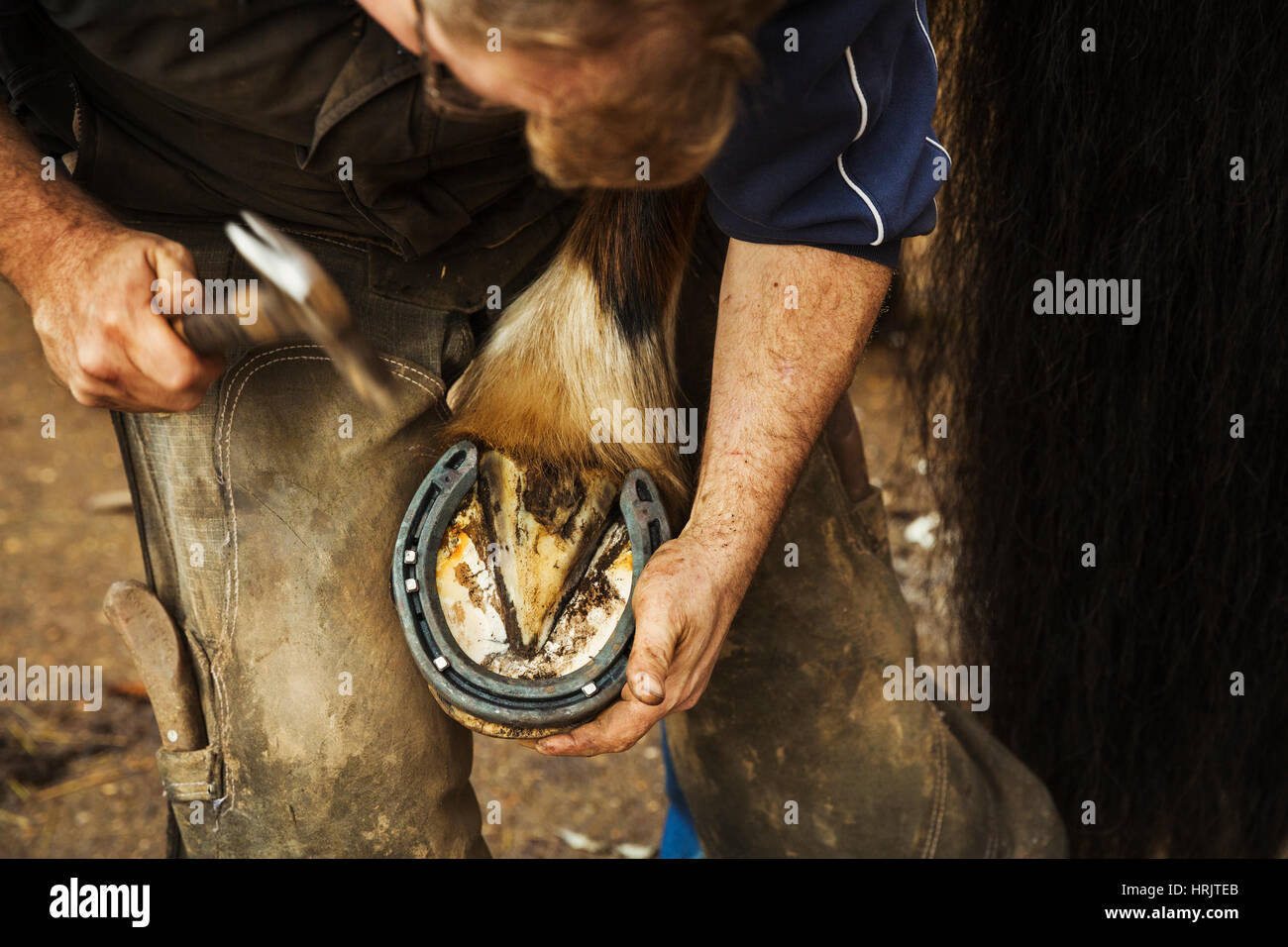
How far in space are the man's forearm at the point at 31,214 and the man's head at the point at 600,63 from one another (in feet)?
0.81

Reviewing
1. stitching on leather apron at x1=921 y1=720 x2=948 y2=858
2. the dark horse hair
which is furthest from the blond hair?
stitching on leather apron at x1=921 y1=720 x2=948 y2=858

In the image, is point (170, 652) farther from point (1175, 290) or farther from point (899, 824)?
point (1175, 290)

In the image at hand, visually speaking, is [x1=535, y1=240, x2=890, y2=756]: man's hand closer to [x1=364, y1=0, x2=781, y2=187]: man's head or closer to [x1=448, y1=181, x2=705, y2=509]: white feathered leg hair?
[x1=448, y1=181, x2=705, y2=509]: white feathered leg hair

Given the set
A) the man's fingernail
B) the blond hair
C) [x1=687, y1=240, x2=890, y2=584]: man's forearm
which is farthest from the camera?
[x1=687, y1=240, x2=890, y2=584]: man's forearm

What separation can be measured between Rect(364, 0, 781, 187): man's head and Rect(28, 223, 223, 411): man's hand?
0.64ft

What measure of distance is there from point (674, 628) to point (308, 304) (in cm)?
26

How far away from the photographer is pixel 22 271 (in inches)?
26.6

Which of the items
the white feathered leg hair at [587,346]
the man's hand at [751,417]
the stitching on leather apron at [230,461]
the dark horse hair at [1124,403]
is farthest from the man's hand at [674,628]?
the dark horse hair at [1124,403]

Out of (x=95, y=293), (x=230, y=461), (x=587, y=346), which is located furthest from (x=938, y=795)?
(x=95, y=293)

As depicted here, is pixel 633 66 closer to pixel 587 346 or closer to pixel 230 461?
pixel 587 346

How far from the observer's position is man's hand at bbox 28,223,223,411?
62cm

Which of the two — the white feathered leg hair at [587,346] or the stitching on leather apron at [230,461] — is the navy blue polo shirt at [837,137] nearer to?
the white feathered leg hair at [587,346]

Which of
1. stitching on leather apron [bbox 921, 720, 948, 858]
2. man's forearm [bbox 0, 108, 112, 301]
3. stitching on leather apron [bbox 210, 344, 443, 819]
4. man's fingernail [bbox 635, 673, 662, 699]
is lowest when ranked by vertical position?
stitching on leather apron [bbox 921, 720, 948, 858]

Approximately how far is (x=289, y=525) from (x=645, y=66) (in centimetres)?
39
